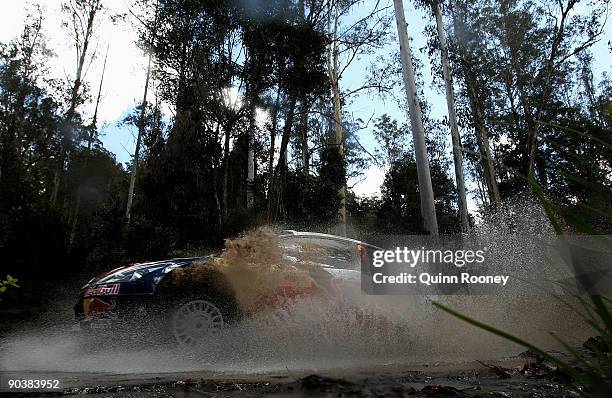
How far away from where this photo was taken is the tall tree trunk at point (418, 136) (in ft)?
41.0

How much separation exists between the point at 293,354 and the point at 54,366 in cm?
222

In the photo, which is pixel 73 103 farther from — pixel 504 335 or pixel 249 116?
pixel 504 335

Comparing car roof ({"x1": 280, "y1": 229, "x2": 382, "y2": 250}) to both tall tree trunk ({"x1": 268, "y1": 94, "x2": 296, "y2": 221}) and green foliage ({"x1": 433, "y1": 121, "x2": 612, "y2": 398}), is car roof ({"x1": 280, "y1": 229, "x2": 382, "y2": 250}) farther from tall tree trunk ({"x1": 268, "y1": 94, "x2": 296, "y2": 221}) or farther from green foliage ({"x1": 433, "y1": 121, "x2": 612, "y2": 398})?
tall tree trunk ({"x1": 268, "y1": 94, "x2": 296, "y2": 221})

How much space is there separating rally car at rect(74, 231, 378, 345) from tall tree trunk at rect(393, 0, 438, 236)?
725cm

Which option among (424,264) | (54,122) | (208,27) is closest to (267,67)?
(208,27)

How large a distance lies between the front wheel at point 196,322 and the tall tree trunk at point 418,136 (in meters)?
8.39

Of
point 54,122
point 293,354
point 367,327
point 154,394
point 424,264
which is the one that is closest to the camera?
point 154,394

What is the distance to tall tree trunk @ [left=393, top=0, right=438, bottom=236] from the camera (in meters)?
12.5

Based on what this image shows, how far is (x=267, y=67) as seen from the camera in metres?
15.5

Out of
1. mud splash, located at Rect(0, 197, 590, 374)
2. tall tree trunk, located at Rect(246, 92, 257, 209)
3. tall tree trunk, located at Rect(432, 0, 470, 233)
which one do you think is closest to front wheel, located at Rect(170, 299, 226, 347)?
mud splash, located at Rect(0, 197, 590, 374)

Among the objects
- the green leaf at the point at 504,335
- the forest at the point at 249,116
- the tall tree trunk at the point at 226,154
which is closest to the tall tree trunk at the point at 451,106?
the forest at the point at 249,116

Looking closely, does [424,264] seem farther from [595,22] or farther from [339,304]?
[595,22]

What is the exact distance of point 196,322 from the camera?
5.14 m

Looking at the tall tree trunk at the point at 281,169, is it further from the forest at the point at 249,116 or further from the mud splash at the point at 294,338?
the mud splash at the point at 294,338
